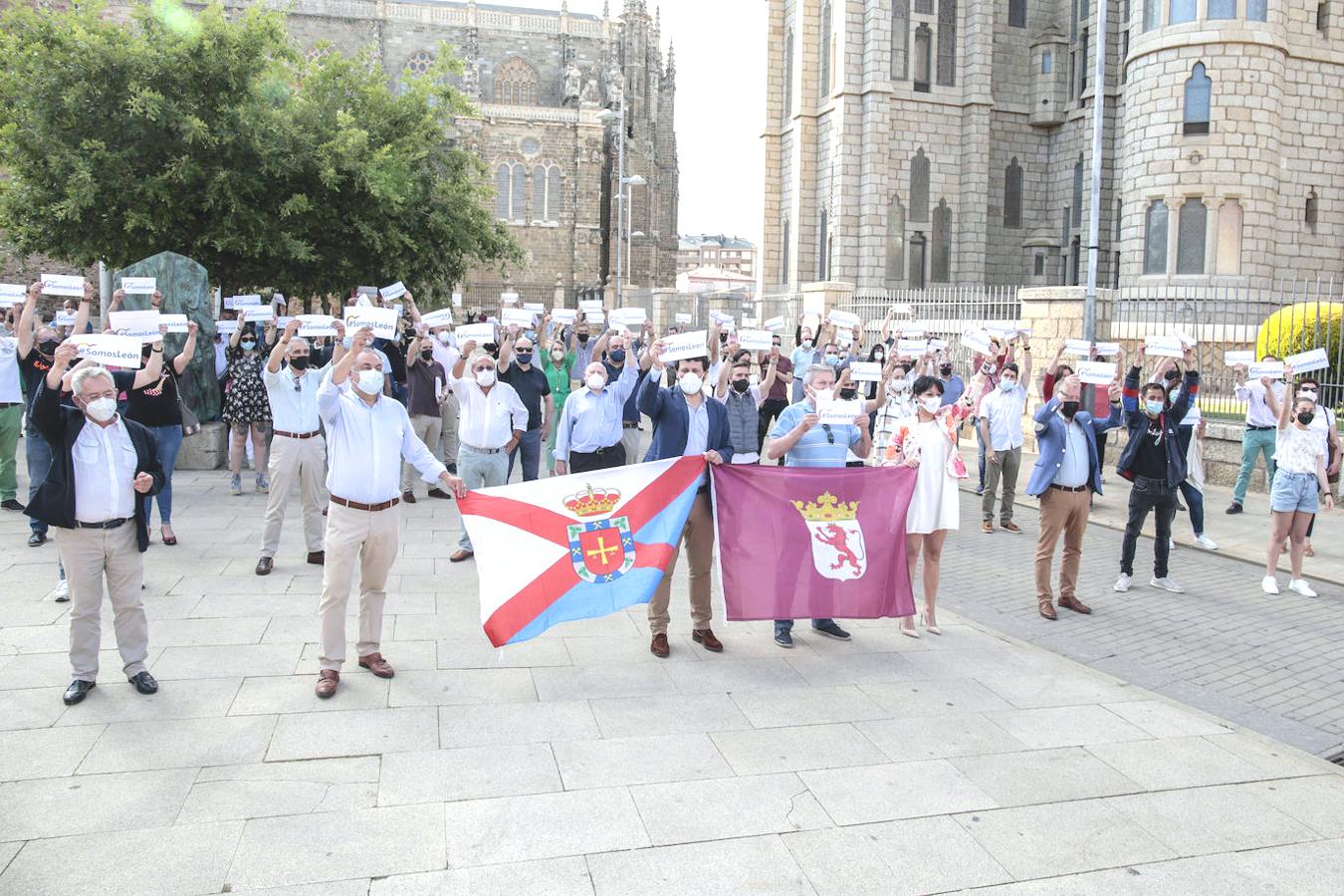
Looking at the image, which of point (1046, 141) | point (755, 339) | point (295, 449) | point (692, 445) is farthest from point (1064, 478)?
point (1046, 141)

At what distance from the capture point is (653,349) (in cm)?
744

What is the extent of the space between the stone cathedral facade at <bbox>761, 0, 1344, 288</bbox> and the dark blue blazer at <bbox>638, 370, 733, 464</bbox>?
21121 mm

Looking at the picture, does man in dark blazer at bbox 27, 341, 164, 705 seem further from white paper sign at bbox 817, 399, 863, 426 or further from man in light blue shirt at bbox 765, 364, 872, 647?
white paper sign at bbox 817, 399, 863, 426

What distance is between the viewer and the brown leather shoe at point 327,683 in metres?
6.05

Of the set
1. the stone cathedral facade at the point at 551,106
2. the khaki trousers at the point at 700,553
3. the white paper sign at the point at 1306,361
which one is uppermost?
the stone cathedral facade at the point at 551,106

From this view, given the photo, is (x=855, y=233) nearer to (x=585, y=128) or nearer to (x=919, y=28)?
(x=919, y=28)

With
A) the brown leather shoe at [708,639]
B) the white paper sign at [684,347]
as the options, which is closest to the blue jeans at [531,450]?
the white paper sign at [684,347]

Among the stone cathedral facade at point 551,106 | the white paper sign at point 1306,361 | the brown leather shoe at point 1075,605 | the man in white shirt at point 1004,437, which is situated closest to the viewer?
the brown leather shoe at point 1075,605

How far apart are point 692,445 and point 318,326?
3.73 metres

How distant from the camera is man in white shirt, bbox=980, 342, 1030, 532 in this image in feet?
38.9

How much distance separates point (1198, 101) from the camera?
2400 cm

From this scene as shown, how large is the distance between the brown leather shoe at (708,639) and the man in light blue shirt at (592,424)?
2281 mm

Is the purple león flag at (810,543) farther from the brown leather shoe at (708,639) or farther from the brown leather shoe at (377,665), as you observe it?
the brown leather shoe at (377,665)

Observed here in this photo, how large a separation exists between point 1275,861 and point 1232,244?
2331cm
